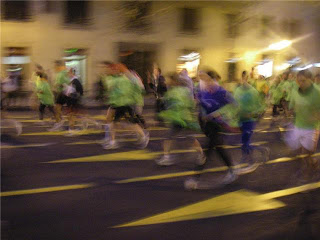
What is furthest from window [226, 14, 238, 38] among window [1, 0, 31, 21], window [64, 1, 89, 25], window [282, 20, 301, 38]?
window [1, 0, 31, 21]

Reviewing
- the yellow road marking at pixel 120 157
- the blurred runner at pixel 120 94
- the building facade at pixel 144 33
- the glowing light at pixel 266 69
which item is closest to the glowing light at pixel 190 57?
the building facade at pixel 144 33

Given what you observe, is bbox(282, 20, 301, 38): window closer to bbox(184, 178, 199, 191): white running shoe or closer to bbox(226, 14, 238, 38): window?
bbox(226, 14, 238, 38): window

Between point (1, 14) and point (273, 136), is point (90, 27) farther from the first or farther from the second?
point (273, 136)

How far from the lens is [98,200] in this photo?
5738mm

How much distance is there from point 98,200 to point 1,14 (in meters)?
17.4

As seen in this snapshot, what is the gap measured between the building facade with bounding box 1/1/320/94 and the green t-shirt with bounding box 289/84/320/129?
1614 cm

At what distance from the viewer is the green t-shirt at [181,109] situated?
7.47 metres

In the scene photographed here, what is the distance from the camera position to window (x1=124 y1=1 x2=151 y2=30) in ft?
75.0

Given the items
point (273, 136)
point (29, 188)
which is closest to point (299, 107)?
point (29, 188)

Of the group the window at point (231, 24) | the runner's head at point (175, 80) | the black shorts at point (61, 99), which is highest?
the window at point (231, 24)

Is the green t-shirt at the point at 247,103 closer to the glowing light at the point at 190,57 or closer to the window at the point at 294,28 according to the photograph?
the glowing light at the point at 190,57

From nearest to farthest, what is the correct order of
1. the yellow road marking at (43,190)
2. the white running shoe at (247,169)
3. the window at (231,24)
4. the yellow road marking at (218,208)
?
the yellow road marking at (218,208) < the yellow road marking at (43,190) < the white running shoe at (247,169) < the window at (231,24)

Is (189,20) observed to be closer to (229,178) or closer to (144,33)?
(144,33)

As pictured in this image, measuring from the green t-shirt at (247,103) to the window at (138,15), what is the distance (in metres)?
15.9
